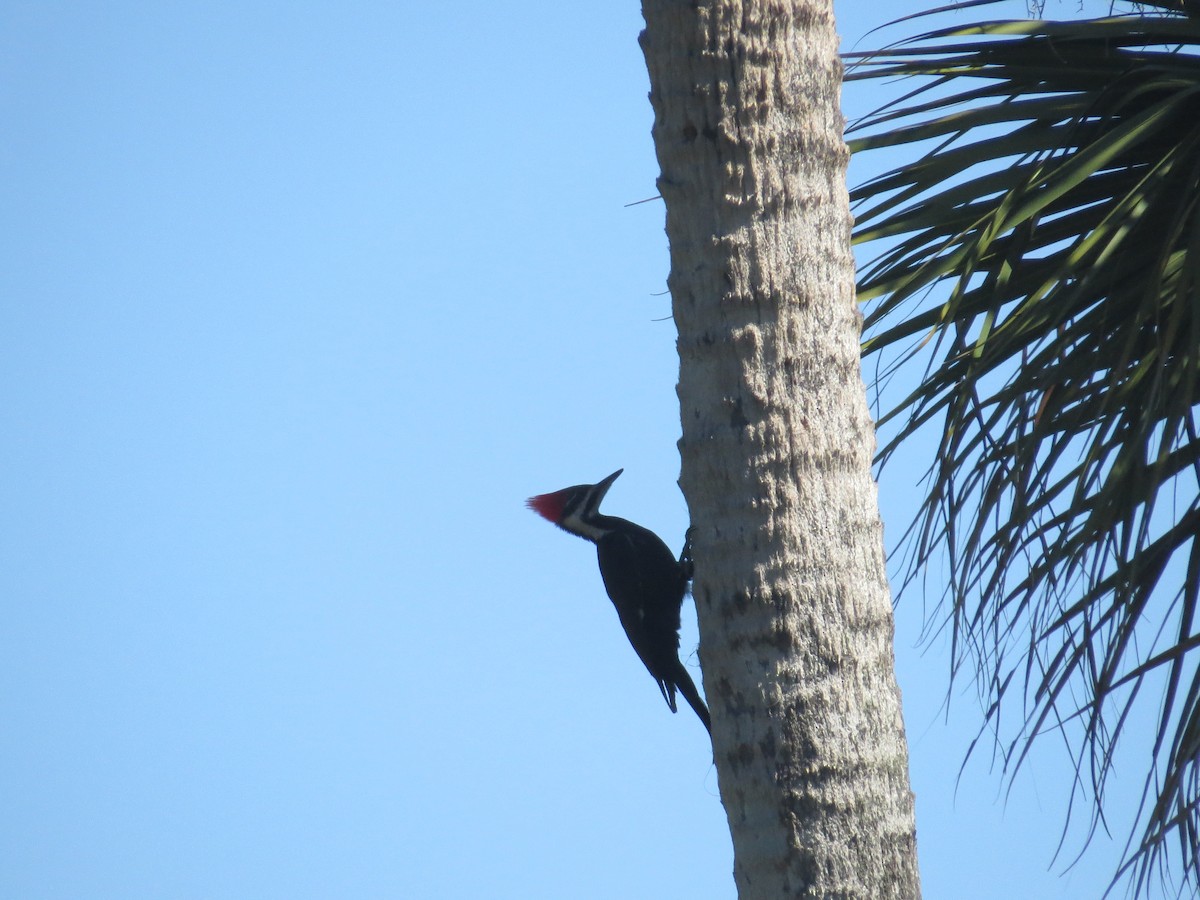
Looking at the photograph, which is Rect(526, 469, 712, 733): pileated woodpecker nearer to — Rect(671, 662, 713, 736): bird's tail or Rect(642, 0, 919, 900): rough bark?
Rect(671, 662, 713, 736): bird's tail

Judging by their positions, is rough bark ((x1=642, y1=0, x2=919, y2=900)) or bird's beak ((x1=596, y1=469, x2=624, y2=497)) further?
bird's beak ((x1=596, y1=469, x2=624, y2=497))

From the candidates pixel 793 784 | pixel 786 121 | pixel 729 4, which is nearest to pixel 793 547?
pixel 793 784

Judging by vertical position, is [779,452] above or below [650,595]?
below

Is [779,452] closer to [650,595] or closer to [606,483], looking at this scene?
[650,595]

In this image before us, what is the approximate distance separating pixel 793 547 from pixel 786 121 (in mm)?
810

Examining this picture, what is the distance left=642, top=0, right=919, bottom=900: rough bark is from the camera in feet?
6.45

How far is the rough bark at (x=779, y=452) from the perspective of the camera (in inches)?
77.4

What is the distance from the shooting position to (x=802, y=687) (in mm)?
1995

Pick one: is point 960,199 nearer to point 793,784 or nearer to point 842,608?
point 842,608

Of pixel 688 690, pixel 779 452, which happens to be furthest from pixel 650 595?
pixel 779 452

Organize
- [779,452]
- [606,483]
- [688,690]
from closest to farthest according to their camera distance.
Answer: [779,452] → [688,690] → [606,483]

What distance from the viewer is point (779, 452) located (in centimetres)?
207

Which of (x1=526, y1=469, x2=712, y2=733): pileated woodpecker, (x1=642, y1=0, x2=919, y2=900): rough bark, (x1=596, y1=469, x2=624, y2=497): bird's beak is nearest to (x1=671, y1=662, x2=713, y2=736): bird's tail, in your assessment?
(x1=526, y1=469, x2=712, y2=733): pileated woodpecker

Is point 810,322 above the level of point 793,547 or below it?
above
